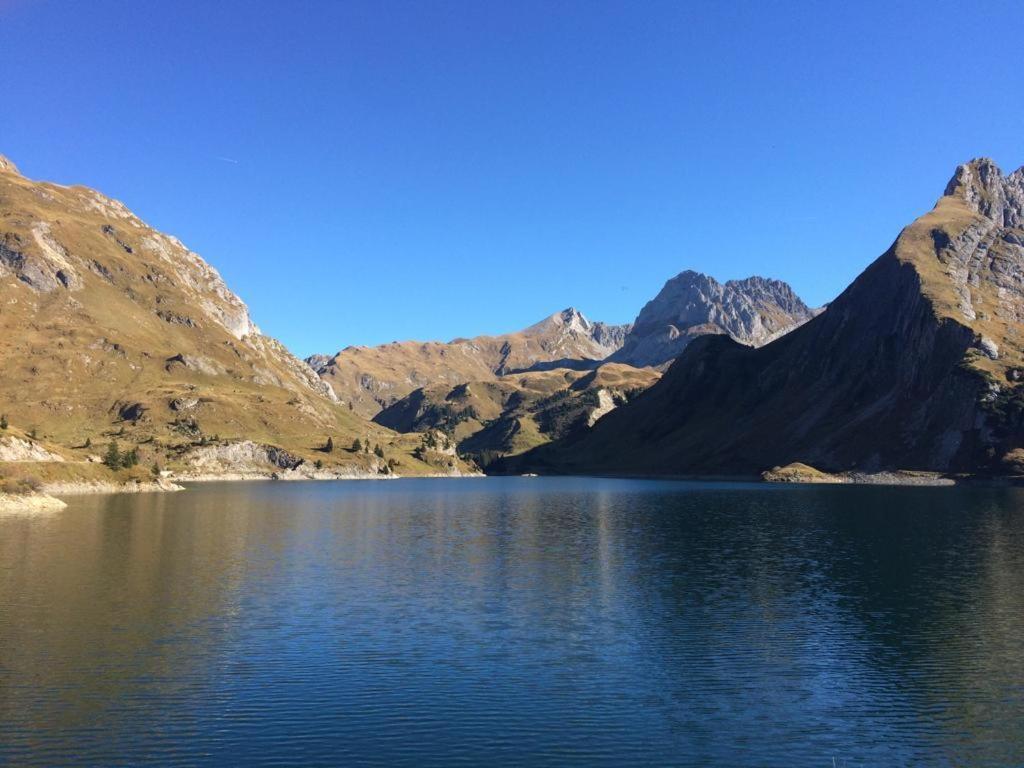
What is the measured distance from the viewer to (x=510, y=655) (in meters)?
50.0

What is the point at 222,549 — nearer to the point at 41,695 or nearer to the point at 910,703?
the point at 41,695

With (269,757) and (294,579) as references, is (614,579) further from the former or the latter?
(269,757)

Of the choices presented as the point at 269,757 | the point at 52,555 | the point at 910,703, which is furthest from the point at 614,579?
the point at 52,555

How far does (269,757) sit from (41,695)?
54.7 ft

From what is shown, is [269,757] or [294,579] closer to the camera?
[269,757]

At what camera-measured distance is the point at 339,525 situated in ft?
472

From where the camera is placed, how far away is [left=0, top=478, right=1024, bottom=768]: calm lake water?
3538cm

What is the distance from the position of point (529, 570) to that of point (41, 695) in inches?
2068

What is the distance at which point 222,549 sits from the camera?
4085 inches

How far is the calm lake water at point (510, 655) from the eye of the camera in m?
35.4

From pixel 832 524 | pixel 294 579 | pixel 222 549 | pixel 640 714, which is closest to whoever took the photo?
pixel 640 714

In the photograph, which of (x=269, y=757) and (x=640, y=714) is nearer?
(x=269, y=757)

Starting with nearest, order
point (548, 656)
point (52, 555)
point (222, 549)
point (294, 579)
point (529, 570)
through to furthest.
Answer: point (548, 656), point (294, 579), point (529, 570), point (52, 555), point (222, 549)

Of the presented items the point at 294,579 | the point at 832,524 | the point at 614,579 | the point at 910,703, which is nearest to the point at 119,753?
the point at 910,703
